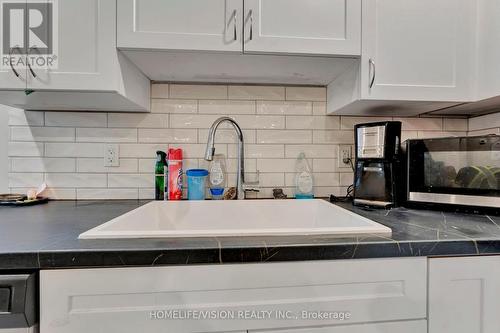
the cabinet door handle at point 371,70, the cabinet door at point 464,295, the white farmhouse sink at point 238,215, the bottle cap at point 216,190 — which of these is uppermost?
the cabinet door handle at point 371,70

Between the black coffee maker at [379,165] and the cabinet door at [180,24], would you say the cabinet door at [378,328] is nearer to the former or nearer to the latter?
the black coffee maker at [379,165]

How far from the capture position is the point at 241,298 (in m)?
0.62

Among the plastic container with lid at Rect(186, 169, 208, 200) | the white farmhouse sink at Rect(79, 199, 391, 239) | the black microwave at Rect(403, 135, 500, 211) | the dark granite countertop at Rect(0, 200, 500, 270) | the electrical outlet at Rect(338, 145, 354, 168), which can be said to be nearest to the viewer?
the dark granite countertop at Rect(0, 200, 500, 270)

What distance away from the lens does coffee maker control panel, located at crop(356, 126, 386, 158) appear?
1.06m

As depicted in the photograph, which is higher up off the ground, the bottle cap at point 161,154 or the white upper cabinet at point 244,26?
the white upper cabinet at point 244,26

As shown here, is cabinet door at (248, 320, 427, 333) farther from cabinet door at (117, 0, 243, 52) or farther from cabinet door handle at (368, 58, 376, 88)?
cabinet door at (117, 0, 243, 52)

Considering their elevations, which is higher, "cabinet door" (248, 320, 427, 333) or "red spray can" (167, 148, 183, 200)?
"red spray can" (167, 148, 183, 200)

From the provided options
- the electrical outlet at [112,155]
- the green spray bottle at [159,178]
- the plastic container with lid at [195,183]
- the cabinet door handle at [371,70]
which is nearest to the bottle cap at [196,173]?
the plastic container with lid at [195,183]

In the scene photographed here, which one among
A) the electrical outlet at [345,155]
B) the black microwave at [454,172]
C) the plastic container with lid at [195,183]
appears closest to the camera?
the black microwave at [454,172]

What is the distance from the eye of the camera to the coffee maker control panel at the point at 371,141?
1058 millimetres

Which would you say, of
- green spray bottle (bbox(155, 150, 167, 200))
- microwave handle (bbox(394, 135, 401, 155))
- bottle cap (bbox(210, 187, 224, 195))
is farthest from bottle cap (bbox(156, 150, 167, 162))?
microwave handle (bbox(394, 135, 401, 155))

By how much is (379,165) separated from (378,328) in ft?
2.10

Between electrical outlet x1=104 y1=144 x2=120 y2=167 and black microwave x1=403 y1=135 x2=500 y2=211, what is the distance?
133 centimetres

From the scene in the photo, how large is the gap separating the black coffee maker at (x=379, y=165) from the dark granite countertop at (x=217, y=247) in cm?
30
